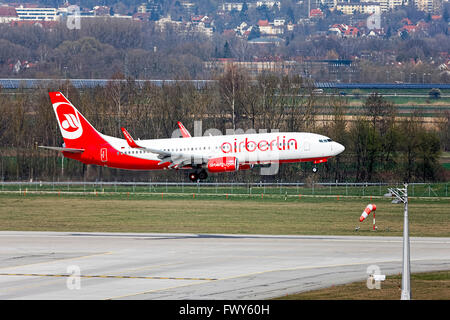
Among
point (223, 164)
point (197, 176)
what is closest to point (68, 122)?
point (197, 176)

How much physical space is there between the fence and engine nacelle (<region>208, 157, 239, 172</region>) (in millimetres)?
23974

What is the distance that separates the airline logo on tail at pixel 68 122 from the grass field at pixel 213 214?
25.9 feet

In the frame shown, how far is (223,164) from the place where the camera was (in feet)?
291

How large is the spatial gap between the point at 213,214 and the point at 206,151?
24.6 feet

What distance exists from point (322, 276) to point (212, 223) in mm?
32157

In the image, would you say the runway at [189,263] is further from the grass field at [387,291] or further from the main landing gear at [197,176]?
the main landing gear at [197,176]

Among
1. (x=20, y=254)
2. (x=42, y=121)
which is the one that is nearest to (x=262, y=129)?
(x=42, y=121)

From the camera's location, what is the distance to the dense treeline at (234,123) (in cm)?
12950

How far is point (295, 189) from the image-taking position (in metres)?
118

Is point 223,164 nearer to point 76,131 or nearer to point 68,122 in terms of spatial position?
point 76,131

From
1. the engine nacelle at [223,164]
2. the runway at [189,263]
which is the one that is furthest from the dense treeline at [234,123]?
the runway at [189,263]
